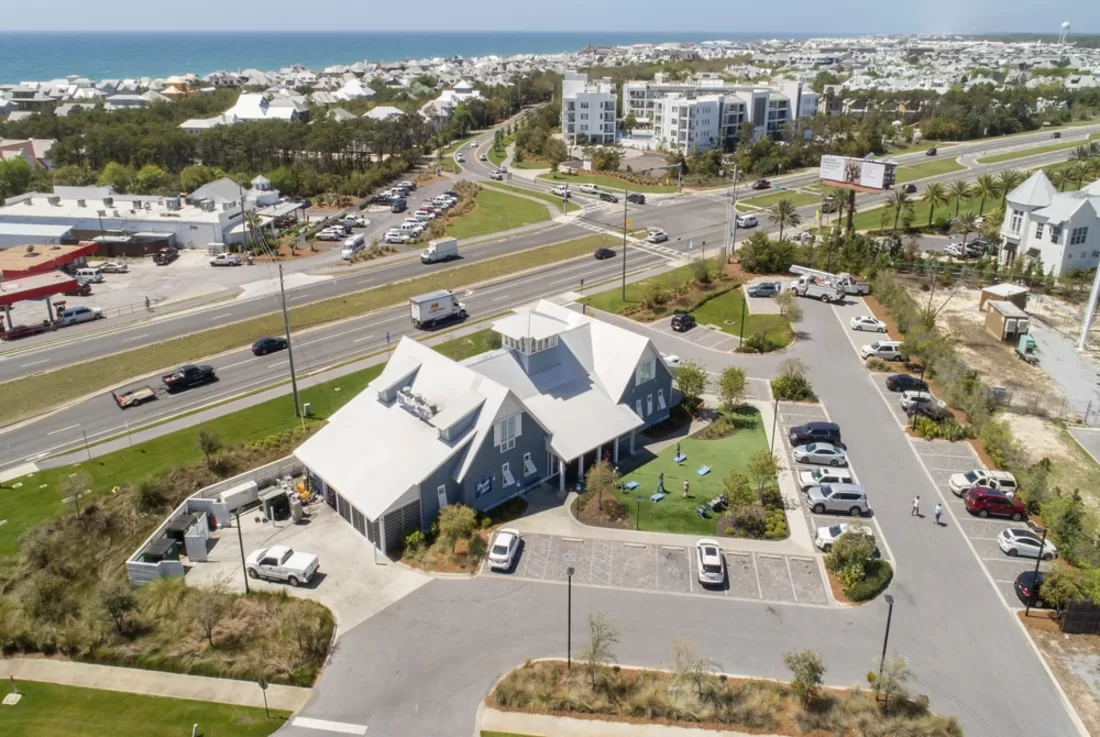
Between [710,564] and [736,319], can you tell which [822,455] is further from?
[736,319]

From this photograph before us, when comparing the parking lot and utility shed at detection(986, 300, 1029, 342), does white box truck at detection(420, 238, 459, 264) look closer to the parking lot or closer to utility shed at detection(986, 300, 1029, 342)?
the parking lot

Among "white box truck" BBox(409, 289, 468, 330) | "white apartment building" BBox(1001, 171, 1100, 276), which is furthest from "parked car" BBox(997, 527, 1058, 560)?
"white apartment building" BBox(1001, 171, 1100, 276)

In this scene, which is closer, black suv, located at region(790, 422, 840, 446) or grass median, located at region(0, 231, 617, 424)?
black suv, located at region(790, 422, 840, 446)

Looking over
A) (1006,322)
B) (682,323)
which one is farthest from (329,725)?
(1006,322)

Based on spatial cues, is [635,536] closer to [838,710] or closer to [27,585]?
[838,710]

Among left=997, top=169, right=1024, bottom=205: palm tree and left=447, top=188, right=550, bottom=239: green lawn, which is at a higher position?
left=997, top=169, right=1024, bottom=205: palm tree

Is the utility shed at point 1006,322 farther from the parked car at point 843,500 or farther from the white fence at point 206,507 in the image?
the white fence at point 206,507

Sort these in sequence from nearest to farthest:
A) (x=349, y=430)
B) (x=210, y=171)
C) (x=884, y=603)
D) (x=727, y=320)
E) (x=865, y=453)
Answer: (x=884, y=603), (x=349, y=430), (x=865, y=453), (x=727, y=320), (x=210, y=171)

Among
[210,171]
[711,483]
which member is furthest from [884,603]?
[210,171]
